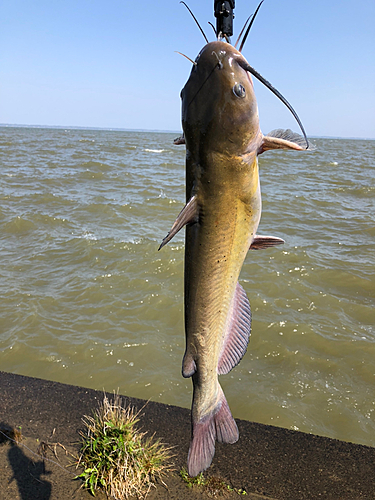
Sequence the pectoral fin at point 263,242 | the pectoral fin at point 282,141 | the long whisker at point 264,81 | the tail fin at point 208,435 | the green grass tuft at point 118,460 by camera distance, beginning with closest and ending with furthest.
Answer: the long whisker at point 264,81 → the pectoral fin at point 282,141 → the pectoral fin at point 263,242 → the tail fin at point 208,435 → the green grass tuft at point 118,460

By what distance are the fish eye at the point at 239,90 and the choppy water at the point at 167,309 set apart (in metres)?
3.67

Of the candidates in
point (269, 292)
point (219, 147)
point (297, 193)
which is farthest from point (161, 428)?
point (297, 193)

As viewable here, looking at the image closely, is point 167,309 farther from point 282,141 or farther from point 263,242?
point 282,141

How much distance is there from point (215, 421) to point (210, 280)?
76cm

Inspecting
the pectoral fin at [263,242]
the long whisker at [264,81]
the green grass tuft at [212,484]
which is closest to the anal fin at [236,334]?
the pectoral fin at [263,242]

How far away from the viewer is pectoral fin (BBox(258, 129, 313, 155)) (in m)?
1.39

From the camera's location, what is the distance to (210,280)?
60.7 inches

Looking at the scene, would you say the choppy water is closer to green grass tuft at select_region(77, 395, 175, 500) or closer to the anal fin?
green grass tuft at select_region(77, 395, 175, 500)

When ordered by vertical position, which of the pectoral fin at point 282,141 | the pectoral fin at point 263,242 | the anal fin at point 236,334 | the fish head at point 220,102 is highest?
the fish head at point 220,102

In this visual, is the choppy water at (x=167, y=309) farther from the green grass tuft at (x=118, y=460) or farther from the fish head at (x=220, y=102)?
the fish head at (x=220, y=102)

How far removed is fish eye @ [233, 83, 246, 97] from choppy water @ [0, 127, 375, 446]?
3671 millimetres

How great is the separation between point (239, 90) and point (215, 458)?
244 centimetres

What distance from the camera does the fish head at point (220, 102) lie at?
129 centimetres

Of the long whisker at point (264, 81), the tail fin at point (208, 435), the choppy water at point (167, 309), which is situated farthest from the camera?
the choppy water at point (167, 309)
